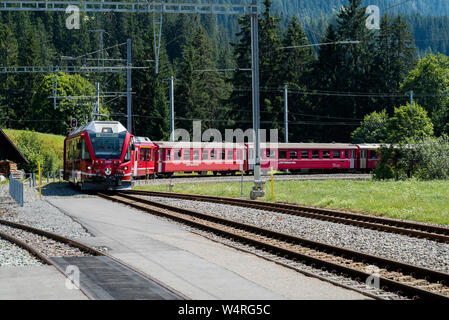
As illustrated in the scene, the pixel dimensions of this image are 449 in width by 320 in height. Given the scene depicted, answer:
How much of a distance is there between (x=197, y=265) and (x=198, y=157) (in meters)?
37.4

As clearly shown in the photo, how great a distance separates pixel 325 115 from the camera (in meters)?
85.2

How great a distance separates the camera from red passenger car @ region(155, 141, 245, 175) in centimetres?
4647

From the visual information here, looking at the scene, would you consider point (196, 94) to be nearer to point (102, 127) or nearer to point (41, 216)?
point (102, 127)

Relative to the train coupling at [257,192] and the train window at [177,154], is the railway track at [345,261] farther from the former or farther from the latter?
the train window at [177,154]

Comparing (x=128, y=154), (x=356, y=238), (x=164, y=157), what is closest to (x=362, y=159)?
(x=164, y=157)

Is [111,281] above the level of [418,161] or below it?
below

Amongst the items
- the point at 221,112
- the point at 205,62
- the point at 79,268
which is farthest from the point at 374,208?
the point at 205,62

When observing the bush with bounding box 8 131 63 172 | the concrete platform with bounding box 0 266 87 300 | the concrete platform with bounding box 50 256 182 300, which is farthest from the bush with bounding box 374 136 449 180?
the bush with bounding box 8 131 63 172

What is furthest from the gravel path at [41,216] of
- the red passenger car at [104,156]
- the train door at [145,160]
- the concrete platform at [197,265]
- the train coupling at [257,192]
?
the train door at [145,160]

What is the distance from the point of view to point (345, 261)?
11633mm

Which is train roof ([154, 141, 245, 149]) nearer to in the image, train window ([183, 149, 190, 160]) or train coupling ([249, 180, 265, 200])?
train window ([183, 149, 190, 160])

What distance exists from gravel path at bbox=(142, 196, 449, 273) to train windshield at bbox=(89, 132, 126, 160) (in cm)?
915

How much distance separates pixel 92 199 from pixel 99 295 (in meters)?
18.8

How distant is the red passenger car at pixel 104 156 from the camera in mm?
28766
